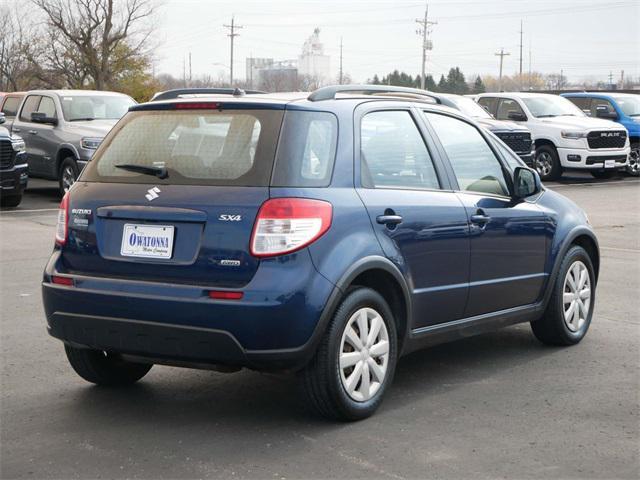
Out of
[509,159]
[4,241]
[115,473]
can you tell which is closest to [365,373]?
[115,473]

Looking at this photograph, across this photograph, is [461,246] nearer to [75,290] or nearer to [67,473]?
[75,290]

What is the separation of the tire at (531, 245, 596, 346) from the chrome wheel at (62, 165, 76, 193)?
12.7 metres

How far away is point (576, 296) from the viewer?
730 cm

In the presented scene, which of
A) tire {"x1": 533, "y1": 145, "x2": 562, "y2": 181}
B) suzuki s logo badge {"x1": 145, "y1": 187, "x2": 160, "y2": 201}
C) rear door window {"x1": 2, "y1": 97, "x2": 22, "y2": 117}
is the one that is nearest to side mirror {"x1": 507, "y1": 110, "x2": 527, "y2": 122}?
tire {"x1": 533, "y1": 145, "x2": 562, "y2": 181}

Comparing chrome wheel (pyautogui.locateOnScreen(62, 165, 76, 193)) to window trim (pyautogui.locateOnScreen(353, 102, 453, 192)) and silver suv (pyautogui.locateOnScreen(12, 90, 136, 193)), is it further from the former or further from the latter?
window trim (pyautogui.locateOnScreen(353, 102, 453, 192))

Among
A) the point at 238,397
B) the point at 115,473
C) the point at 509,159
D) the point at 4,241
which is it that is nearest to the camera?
the point at 115,473

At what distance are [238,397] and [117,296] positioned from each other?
1.06m

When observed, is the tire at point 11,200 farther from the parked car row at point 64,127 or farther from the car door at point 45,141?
the car door at point 45,141

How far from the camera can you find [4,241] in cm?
1289

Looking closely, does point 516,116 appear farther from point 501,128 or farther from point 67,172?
point 67,172

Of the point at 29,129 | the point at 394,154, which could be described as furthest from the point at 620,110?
the point at 394,154

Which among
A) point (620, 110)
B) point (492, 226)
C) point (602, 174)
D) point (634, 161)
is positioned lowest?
point (602, 174)

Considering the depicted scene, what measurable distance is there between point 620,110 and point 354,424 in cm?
2370

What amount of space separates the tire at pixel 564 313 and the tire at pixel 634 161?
67.2ft
